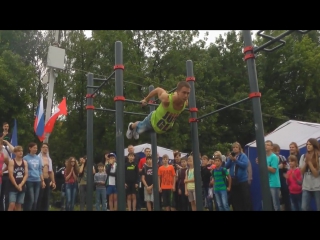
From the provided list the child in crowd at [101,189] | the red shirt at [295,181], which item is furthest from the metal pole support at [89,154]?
the red shirt at [295,181]

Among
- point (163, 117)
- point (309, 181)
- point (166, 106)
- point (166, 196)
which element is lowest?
point (166, 196)

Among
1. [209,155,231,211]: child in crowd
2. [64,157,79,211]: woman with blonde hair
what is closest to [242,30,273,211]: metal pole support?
[209,155,231,211]: child in crowd

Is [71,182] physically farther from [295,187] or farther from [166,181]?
[295,187]

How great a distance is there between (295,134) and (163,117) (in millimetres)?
6027

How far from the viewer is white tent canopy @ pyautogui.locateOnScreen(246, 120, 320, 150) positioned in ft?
31.0

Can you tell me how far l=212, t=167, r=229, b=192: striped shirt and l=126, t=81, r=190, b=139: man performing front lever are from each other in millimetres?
2554

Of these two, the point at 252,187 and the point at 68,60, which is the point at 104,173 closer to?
the point at 252,187

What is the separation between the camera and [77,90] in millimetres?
20656

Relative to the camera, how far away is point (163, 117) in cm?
525

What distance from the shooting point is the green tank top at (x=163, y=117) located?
5.16 metres

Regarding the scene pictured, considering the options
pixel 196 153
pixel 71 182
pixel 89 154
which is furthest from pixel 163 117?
pixel 71 182

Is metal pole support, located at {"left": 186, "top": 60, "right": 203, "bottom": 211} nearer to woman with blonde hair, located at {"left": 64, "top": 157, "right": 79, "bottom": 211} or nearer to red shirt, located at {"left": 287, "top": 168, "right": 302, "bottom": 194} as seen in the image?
red shirt, located at {"left": 287, "top": 168, "right": 302, "bottom": 194}

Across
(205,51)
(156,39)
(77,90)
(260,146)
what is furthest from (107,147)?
(260,146)

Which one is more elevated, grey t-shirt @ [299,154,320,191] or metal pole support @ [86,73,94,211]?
metal pole support @ [86,73,94,211]
